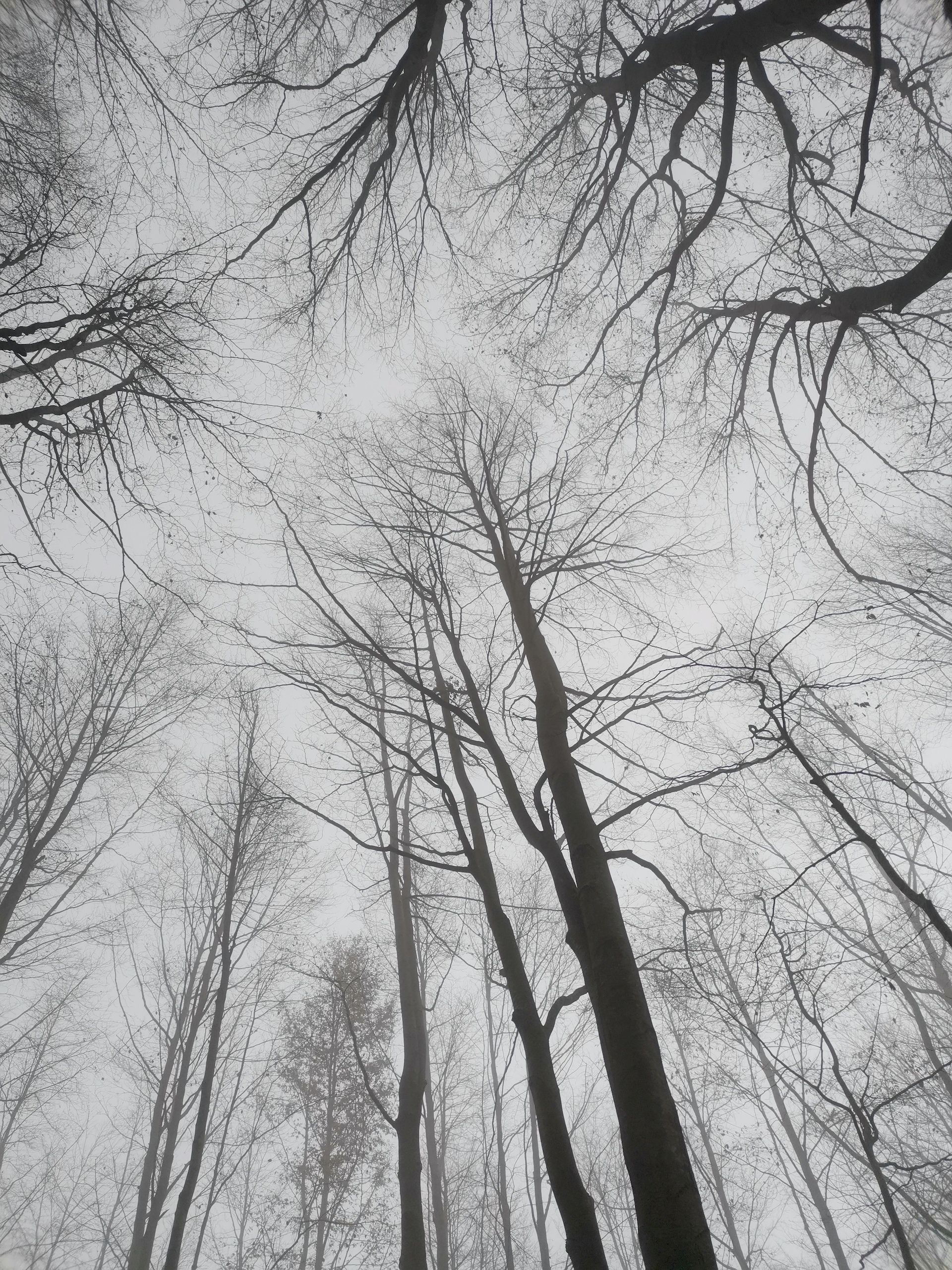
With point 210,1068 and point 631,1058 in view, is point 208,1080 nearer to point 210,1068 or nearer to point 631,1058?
point 210,1068

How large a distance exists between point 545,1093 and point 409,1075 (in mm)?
4837

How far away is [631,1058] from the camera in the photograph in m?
1.75

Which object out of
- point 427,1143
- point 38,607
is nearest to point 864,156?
point 38,607

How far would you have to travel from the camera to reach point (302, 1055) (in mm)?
13461

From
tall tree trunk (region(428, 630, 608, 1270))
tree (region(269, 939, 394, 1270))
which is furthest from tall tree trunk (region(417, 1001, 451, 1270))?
tall tree trunk (region(428, 630, 608, 1270))

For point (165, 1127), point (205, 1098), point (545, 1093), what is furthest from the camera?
point (165, 1127)

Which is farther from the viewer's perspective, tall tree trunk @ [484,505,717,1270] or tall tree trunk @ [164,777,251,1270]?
tall tree trunk @ [164,777,251,1270]

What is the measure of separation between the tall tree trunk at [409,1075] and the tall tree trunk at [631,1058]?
0.91 meters

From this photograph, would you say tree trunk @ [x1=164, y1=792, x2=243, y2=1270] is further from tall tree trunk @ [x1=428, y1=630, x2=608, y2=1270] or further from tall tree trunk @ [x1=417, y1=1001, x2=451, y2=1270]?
tall tree trunk @ [x1=417, y1=1001, x2=451, y2=1270]

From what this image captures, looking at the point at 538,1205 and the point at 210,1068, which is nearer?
the point at 210,1068

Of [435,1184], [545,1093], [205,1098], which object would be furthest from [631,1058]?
[435,1184]

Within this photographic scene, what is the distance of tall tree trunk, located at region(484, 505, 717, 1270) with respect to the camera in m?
1.49

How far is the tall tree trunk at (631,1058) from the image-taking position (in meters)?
1.49

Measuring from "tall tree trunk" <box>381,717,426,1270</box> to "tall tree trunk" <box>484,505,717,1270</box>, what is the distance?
911mm
